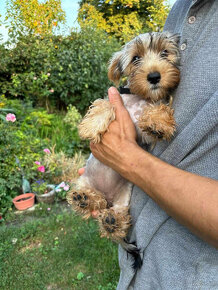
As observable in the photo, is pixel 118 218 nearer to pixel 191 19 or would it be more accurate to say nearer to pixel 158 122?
pixel 158 122

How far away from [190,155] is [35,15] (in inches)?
270

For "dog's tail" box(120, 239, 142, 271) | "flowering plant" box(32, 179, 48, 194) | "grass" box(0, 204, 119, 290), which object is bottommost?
"grass" box(0, 204, 119, 290)

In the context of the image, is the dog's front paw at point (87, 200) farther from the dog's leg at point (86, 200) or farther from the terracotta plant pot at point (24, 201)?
the terracotta plant pot at point (24, 201)

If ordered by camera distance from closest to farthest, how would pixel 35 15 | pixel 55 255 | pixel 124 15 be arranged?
pixel 55 255
pixel 35 15
pixel 124 15

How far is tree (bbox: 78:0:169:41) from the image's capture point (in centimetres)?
1027

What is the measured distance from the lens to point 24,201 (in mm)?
4965

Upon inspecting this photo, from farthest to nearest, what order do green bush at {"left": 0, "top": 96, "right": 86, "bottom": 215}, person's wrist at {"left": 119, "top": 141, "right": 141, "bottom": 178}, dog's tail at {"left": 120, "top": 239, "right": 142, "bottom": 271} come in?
1. green bush at {"left": 0, "top": 96, "right": 86, "bottom": 215}
2. dog's tail at {"left": 120, "top": 239, "right": 142, "bottom": 271}
3. person's wrist at {"left": 119, "top": 141, "right": 141, "bottom": 178}

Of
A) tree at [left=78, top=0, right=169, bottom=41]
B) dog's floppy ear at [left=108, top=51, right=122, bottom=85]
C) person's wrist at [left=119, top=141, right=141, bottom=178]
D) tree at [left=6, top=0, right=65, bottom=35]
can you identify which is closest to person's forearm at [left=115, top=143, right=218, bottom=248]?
person's wrist at [left=119, top=141, right=141, bottom=178]

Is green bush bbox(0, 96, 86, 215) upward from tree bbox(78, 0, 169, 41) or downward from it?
downward

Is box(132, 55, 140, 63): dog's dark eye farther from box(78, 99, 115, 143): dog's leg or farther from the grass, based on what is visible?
the grass

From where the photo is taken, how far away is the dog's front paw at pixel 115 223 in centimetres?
188

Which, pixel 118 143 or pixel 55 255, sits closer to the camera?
pixel 118 143

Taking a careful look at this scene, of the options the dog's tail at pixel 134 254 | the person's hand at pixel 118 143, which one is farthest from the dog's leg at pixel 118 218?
the person's hand at pixel 118 143

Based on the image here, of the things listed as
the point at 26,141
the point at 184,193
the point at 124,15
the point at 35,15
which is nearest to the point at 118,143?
the point at 184,193
